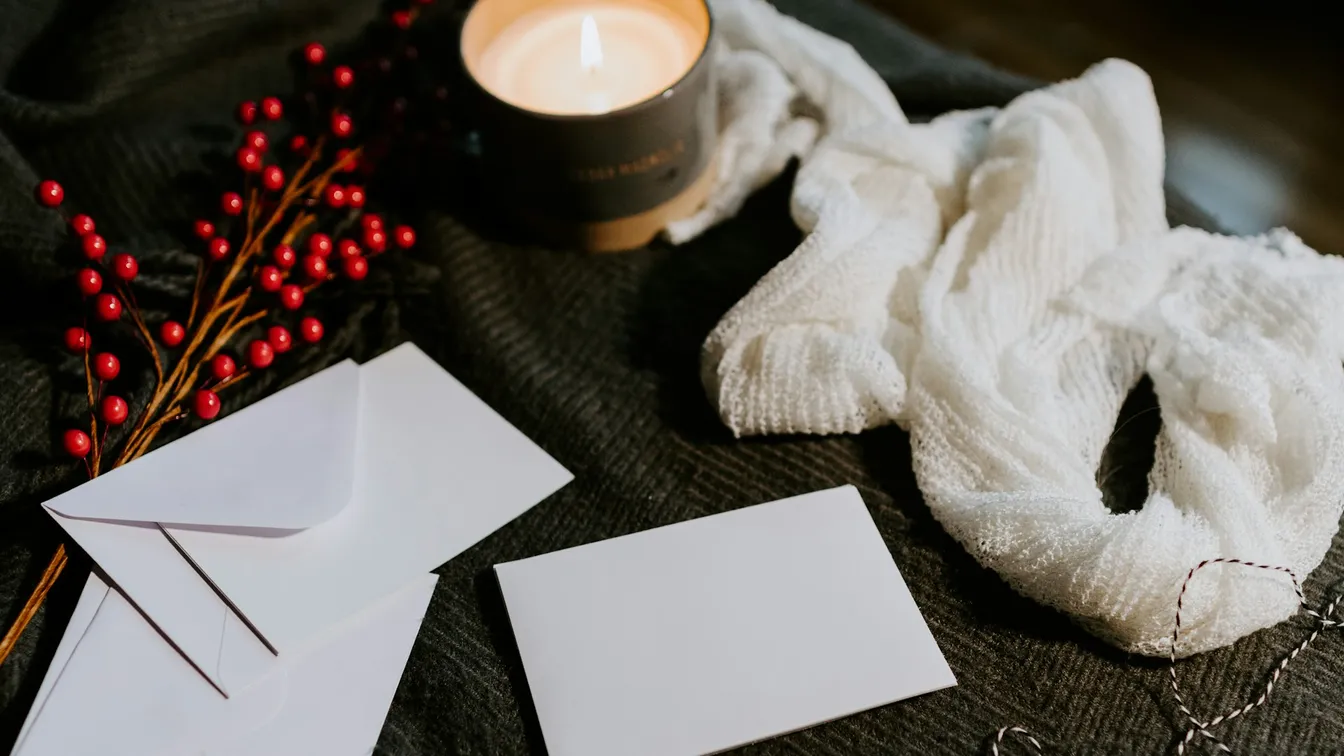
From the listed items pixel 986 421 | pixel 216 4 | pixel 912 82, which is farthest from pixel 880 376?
pixel 216 4

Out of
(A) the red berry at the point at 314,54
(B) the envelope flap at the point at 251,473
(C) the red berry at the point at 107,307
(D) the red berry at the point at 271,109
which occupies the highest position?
(A) the red berry at the point at 314,54

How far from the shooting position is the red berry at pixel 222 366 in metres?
0.54

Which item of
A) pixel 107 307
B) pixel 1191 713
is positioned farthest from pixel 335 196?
pixel 1191 713

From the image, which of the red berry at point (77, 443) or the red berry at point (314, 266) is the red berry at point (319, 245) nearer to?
the red berry at point (314, 266)

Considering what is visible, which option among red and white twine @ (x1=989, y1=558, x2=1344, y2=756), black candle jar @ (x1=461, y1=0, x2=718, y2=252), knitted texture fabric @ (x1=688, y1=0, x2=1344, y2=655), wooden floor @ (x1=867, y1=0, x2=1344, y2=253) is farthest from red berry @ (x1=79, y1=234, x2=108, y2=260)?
wooden floor @ (x1=867, y1=0, x2=1344, y2=253)

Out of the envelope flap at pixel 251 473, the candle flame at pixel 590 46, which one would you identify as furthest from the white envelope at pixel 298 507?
the candle flame at pixel 590 46

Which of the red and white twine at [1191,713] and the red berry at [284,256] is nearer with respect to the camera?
the red and white twine at [1191,713]

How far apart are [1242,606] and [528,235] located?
44 centimetres

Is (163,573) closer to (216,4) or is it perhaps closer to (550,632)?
(550,632)

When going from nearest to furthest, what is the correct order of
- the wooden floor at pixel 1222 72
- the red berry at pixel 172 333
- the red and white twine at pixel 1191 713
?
1. the red and white twine at pixel 1191 713
2. the red berry at pixel 172 333
3. the wooden floor at pixel 1222 72

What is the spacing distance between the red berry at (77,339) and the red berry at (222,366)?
0.06 metres

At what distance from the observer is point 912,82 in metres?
0.70

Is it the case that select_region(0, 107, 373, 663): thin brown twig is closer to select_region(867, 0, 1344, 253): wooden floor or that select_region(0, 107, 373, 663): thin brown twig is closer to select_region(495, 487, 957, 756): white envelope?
select_region(495, 487, 957, 756): white envelope

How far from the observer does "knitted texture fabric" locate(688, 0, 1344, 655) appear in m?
0.45
